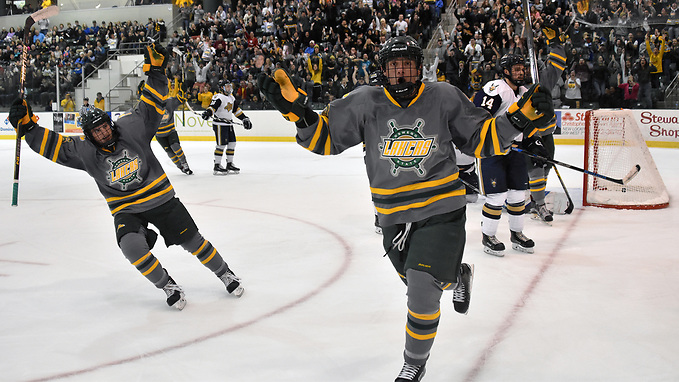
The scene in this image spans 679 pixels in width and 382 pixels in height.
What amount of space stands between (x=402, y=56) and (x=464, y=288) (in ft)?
3.66

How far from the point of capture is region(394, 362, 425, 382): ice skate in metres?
2.14

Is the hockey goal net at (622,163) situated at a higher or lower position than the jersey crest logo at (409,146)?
lower

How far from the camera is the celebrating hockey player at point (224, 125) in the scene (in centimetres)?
881

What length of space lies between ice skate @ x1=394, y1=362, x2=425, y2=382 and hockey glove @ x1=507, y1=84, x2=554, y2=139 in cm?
90

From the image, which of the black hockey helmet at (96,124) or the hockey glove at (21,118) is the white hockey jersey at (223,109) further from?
the black hockey helmet at (96,124)

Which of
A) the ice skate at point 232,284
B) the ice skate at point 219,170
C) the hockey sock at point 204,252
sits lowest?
the ice skate at point 219,170

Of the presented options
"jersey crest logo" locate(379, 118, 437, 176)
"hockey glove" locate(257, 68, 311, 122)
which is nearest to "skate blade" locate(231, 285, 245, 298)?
"jersey crest logo" locate(379, 118, 437, 176)

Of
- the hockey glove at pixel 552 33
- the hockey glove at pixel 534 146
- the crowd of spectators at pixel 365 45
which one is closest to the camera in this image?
the hockey glove at pixel 552 33

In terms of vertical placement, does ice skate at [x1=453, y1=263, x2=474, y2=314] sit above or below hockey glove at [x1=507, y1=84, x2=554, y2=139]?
below

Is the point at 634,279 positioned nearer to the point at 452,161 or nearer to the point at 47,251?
the point at 452,161

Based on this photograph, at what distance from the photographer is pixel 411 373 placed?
2146 mm

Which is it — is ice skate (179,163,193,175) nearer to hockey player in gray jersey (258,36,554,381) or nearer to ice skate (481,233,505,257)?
ice skate (481,233,505,257)

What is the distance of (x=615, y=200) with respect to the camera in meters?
5.88

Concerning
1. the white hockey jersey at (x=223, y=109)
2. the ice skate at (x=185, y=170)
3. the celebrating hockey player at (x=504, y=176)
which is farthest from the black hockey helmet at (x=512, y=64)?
the ice skate at (x=185, y=170)
